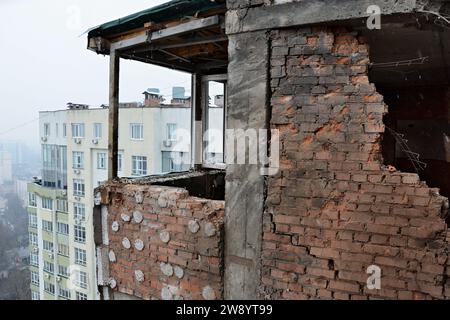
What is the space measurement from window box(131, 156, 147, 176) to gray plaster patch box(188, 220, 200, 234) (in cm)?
1850

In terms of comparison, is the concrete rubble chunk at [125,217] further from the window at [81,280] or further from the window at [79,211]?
the window at [81,280]

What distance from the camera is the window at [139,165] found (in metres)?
21.6

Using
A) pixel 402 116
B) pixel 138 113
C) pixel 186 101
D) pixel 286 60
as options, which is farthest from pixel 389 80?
pixel 138 113

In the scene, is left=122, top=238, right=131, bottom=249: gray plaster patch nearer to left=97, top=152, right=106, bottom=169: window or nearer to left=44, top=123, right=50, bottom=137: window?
left=97, top=152, right=106, bottom=169: window

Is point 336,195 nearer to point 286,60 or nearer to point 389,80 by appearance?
point 286,60

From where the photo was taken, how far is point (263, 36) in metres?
3.08

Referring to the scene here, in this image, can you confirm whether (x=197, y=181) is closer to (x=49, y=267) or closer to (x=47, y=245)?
(x=47, y=245)

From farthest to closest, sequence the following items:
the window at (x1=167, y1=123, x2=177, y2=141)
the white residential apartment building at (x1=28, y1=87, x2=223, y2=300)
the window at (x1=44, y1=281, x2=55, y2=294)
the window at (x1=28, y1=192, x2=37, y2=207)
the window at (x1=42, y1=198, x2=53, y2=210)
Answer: the window at (x1=44, y1=281, x2=55, y2=294) → the window at (x1=28, y1=192, x2=37, y2=207) → the window at (x1=42, y1=198, x2=53, y2=210) → the white residential apartment building at (x1=28, y1=87, x2=223, y2=300) → the window at (x1=167, y1=123, x2=177, y2=141)

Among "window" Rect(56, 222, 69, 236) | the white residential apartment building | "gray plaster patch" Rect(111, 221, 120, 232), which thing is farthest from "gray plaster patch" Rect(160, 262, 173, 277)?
"window" Rect(56, 222, 69, 236)

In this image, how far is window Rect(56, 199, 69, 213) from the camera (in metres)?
25.2

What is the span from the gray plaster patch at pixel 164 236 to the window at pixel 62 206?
23831 millimetres

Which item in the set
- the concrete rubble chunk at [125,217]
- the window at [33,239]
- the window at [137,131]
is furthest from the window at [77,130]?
the concrete rubble chunk at [125,217]

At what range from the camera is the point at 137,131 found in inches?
835

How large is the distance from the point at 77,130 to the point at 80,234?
7223mm
